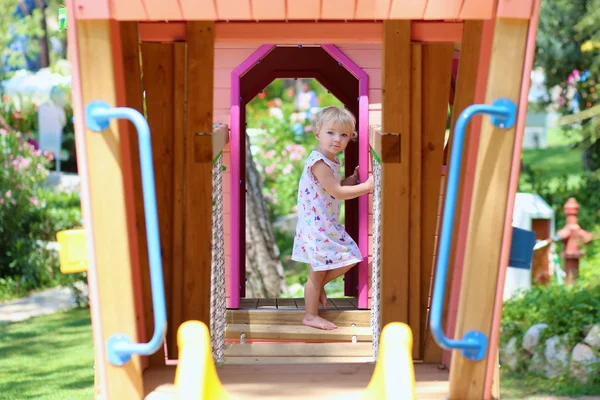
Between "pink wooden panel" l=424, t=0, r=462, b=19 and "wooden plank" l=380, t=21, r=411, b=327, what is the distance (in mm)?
822

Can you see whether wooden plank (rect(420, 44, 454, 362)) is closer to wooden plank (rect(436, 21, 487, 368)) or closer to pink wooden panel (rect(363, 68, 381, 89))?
wooden plank (rect(436, 21, 487, 368))

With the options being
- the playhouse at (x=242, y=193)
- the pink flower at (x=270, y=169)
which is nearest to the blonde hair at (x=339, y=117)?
the playhouse at (x=242, y=193)

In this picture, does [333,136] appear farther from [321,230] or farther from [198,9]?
[198,9]

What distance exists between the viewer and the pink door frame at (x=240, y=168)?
5.04m

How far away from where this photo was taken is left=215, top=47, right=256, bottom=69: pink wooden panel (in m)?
5.21

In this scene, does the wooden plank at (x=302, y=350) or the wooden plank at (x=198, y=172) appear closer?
the wooden plank at (x=198, y=172)

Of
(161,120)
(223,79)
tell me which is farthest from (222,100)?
(161,120)

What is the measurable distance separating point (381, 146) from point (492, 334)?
106 cm

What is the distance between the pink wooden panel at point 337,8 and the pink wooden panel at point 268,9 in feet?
0.40

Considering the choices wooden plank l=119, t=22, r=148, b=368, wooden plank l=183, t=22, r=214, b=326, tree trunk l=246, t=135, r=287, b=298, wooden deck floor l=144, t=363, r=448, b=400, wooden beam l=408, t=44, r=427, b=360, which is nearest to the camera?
wooden deck floor l=144, t=363, r=448, b=400

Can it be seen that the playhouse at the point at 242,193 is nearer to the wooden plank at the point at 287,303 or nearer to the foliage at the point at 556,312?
the wooden plank at the point at 287,303

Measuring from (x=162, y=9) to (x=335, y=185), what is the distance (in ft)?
6.97

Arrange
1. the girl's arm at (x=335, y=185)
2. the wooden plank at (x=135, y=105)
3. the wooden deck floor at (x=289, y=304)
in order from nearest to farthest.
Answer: the wooden plank at (x=135, y=105) → the girl's arm at (x=335, y=185) → the wooden deck floor at (x=289, y=304)

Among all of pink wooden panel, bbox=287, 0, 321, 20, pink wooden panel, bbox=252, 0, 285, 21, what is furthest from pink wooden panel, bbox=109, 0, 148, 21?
pink wooden panel, bbox=287, 0, 321, 20
